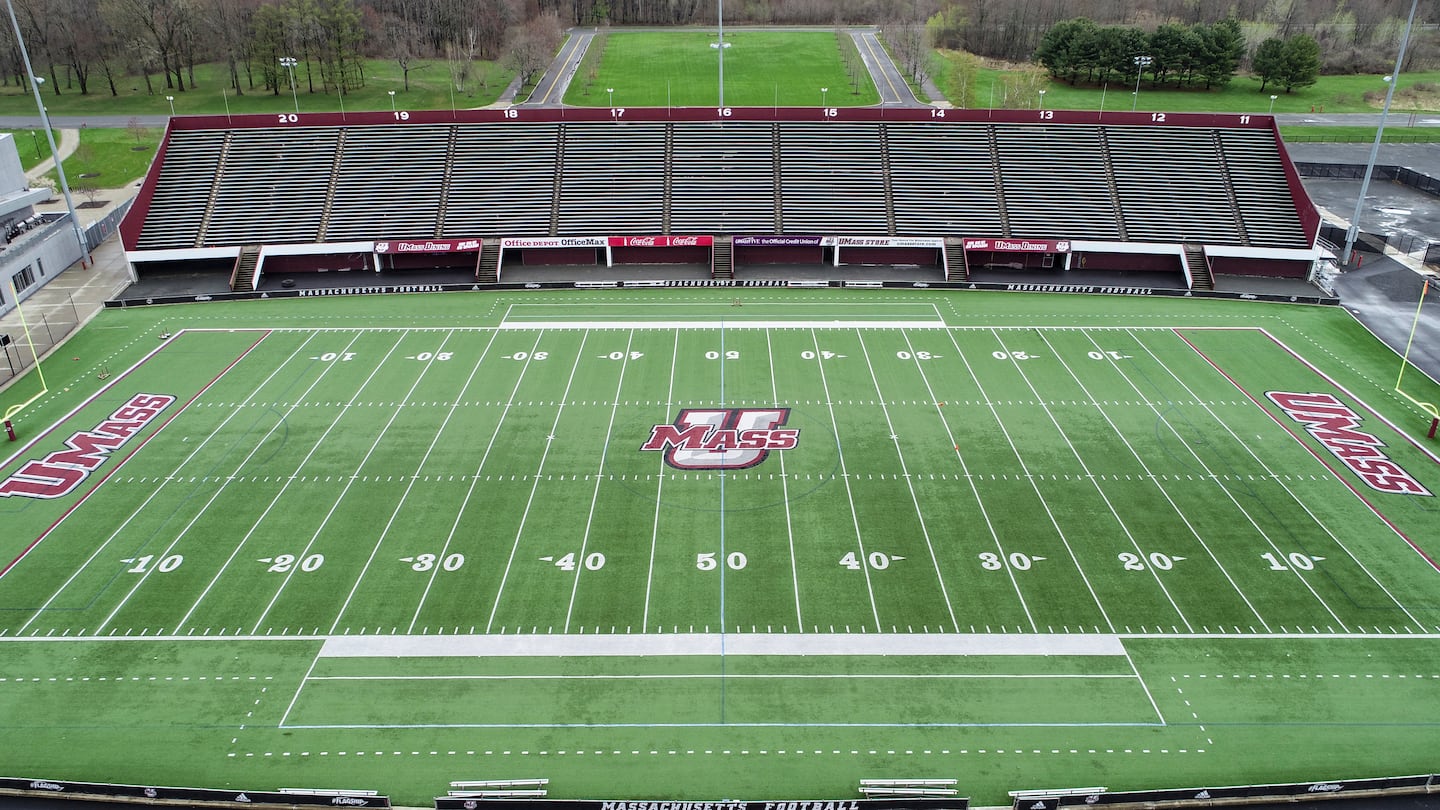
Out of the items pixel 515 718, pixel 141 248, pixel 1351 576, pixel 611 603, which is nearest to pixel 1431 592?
pixel 1351 576

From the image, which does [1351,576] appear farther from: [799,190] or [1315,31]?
[1315,31]

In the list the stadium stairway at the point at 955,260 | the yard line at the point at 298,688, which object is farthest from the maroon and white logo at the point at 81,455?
the stadium stairway at the point at 955,260

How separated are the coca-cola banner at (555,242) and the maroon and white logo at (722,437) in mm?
19833

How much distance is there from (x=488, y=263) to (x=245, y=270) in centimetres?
1351

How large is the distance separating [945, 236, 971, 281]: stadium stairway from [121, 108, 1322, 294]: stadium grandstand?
0.61 feet

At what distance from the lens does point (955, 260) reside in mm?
54312

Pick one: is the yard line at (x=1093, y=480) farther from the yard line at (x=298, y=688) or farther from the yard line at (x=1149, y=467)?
the yard line at (x=298, y=688)

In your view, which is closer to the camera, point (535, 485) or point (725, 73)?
point (535, 485)

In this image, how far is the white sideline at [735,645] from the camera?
85.5 ft

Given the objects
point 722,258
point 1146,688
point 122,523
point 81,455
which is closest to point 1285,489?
point 1146,688

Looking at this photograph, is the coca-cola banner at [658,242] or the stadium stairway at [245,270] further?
the coca-cola banner at [658,242]

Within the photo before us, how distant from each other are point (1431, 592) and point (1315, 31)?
111 meters

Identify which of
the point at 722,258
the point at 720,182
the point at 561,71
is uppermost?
the point at 561,71

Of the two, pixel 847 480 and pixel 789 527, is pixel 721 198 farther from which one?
pixel 789 527
